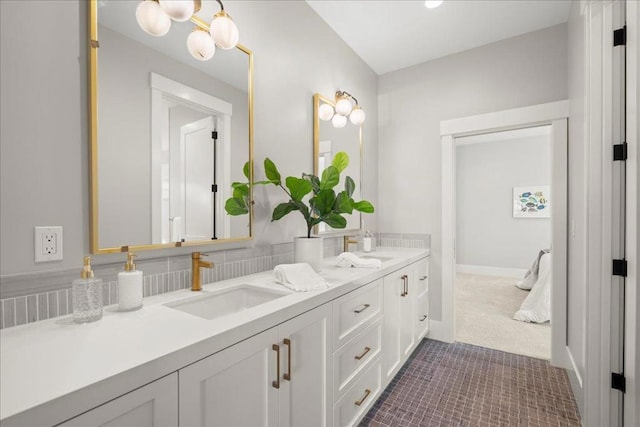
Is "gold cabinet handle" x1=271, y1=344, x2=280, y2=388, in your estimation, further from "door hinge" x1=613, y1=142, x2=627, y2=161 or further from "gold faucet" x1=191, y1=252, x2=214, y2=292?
"door hinge" x1=613, y1=142, x2=627, y2=161

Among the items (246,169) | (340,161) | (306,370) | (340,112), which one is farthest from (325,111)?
(306,370)

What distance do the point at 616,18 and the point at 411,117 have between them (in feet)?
5.55

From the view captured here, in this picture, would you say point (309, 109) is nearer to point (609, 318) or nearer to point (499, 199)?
point (609, 318)

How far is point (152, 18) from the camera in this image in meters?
1.18

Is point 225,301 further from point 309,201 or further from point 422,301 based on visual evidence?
point 422,301

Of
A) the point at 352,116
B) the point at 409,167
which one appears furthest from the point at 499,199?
the point at 352,116

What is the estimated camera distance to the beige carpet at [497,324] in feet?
9.02

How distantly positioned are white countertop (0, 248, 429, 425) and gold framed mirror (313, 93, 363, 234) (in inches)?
53.2

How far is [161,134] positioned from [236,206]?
0.50 metres

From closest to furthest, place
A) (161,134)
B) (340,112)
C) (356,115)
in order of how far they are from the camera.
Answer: (161,134), (340,112), (356,115)

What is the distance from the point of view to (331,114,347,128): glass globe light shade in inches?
97.0

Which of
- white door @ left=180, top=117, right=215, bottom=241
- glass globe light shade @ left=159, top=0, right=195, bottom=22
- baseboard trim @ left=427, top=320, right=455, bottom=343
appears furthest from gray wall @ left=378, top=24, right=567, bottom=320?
glass globe light shade @ left=159, top=0, right=195, bottom=22

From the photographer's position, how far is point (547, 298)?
3.39 metres

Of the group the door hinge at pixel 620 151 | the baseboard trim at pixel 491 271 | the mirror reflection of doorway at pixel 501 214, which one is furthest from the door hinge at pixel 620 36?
the baseboard trim at pixel 491 271
